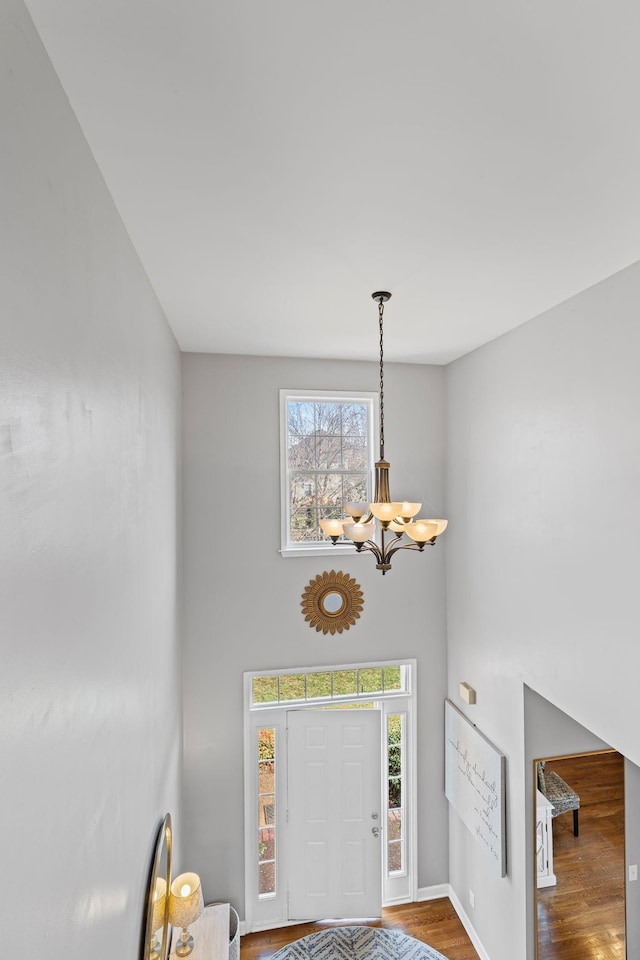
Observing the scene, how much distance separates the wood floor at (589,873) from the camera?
3223 mm

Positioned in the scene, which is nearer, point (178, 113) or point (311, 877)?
point (178, 113)

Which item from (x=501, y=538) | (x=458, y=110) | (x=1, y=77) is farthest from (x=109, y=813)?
(x=501, y=538)

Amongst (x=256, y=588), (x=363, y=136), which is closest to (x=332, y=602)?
(x=256, y=588)

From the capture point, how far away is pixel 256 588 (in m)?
4.19

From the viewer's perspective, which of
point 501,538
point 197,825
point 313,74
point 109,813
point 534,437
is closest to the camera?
point 313,74

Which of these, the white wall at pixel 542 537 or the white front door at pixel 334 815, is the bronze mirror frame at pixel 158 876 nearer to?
the white front door at pixel 334 815

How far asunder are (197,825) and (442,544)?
3.01 meters

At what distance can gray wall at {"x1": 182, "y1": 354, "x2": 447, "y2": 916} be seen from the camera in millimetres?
4066

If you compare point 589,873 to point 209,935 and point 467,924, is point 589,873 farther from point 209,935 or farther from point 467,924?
→ point 209,935

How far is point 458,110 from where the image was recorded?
1.44 metres

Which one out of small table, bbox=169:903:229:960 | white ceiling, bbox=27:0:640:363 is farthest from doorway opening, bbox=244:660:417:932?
white ceiling, bbox=27:0:640:363

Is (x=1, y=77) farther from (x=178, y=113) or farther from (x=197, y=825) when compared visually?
(x=197, y=825)

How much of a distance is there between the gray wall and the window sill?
0.07m

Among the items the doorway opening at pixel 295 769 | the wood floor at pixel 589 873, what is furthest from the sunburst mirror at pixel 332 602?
the wood floor at pixel 589 873
